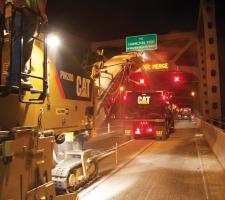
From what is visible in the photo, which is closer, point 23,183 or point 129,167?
point 23,183

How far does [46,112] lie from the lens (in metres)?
5.45

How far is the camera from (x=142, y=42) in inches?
1031

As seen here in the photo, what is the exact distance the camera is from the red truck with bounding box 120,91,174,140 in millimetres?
20219

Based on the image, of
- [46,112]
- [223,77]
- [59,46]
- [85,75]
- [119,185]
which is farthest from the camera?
[223,77]

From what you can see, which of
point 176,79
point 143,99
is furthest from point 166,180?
point 176,79

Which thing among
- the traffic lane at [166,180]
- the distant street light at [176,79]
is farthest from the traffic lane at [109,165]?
the distant street light at [176,79]

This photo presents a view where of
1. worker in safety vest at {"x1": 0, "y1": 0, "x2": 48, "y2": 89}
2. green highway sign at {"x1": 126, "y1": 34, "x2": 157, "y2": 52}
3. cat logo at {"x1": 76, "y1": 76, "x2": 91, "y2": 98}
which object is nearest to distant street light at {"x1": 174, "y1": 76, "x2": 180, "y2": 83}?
green highway sign at {"x1": 126, "y1": 34, "x2": 157, "y2": 52}

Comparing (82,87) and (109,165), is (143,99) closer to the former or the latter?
(109,165)

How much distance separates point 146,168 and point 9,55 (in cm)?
764

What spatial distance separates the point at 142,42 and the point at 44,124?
2173 centimetres

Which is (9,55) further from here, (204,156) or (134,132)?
(134,132)

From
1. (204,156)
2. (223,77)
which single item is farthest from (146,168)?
(223,77)

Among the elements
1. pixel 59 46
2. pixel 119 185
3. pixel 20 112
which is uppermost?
pixel 59 46

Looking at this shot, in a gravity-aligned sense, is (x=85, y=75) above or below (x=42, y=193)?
above
